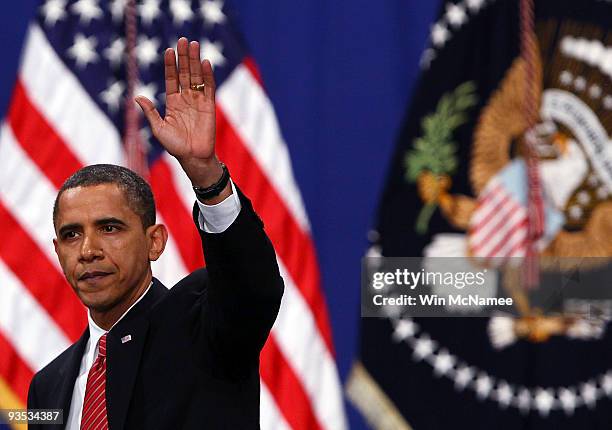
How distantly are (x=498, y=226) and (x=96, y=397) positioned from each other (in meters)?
2.13

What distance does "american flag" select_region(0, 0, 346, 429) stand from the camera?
385cm

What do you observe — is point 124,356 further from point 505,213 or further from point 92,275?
point 505,213

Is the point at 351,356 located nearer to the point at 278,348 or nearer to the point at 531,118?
the point at 278,348

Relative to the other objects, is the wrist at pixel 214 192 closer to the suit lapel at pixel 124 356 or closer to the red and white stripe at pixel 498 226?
the suit lapel at pixel 124 356

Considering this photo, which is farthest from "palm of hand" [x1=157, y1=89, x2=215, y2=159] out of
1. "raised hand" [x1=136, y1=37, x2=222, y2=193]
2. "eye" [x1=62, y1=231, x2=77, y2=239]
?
"eye" [x1=62, y1=231, x2=77, y2=239]

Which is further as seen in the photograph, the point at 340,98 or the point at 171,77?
the point at 340,98

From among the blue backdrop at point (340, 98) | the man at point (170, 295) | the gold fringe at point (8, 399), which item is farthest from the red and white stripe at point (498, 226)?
the man at point (170, 295)

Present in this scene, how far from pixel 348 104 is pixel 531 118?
0.69 meters

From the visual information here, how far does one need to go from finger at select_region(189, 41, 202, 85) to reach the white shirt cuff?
0.24m

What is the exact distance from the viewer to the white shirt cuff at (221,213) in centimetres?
180

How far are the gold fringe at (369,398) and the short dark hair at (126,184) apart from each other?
1853 millimetres

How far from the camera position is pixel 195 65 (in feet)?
6.23

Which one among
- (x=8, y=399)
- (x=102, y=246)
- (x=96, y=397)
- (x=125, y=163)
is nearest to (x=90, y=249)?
(x=102, y=246)

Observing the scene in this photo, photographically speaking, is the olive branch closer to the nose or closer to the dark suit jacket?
the dark suit jacket
